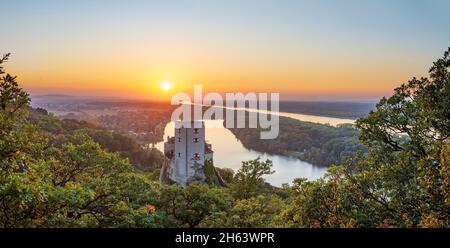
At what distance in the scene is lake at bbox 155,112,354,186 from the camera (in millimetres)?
37875

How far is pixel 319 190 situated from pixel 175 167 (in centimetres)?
2716

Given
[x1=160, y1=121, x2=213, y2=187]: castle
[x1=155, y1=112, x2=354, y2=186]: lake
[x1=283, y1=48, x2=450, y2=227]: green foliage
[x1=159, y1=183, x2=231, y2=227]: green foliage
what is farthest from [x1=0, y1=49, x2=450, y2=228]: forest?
[x1=155, y1=112, x2=354, y2=186]: lake

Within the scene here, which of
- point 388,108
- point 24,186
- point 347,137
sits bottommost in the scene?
point 347,137

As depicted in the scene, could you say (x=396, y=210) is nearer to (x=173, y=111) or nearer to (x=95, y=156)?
(x=95, y=156)

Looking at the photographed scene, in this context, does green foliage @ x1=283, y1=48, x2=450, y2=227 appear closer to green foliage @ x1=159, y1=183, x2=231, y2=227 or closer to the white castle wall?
green foliage @ x1=159, y1=183, x2=231, y2=227

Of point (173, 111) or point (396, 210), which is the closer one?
point (396, 210)

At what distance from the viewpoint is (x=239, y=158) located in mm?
45594

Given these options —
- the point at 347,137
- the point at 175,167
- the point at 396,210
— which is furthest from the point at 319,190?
the point at 175,167

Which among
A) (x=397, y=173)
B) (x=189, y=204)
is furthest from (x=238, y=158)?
(x=397, y=173)

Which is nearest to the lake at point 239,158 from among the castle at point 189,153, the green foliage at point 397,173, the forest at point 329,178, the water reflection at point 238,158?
the water reflection at point 238,158

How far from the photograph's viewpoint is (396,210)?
26.6 feet

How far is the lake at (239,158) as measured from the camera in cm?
3788

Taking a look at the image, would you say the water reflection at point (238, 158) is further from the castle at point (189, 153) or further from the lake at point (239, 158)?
the castle at point (189, 153)

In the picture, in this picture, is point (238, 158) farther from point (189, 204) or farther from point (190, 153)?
point (189, 204)
